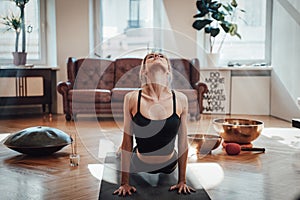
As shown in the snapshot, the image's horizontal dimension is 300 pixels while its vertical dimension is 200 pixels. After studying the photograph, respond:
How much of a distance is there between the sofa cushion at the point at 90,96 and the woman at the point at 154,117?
3214 millimetres

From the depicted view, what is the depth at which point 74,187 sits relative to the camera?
2.45m

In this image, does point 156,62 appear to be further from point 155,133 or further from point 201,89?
point 201,89

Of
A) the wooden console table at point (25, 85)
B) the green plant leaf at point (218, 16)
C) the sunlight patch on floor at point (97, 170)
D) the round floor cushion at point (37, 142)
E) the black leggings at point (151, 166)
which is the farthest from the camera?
the green plant leaf at point (218, 16)

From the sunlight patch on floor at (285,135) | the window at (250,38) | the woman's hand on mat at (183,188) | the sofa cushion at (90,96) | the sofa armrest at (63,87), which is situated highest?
the window at (250,38)

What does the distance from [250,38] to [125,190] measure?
16.1 feet

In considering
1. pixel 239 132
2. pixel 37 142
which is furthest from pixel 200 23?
pixel 37 142

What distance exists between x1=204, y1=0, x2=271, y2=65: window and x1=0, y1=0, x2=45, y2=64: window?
2.87 m

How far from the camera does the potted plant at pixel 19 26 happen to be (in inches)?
237

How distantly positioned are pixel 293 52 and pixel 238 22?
A: 147cm

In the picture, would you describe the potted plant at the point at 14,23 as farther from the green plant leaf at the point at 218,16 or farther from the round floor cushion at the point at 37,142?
the round floor cushion at the point at 37,142

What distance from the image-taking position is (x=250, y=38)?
21.6 feet

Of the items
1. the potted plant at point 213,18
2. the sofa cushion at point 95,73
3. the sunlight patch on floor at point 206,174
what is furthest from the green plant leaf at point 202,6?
the sunlight patch on floor at point 206,174

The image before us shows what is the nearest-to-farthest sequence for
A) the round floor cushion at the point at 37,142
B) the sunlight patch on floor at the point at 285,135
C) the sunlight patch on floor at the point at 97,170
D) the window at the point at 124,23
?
the sunlight patch on floor at the point at 97,170, the round floor cushion at the point at 37,142, the sunlight patch on floor at the point at 285,135, the window at the point at 124,23

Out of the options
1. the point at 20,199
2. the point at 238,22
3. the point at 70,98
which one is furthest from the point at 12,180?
the point at 238,22
